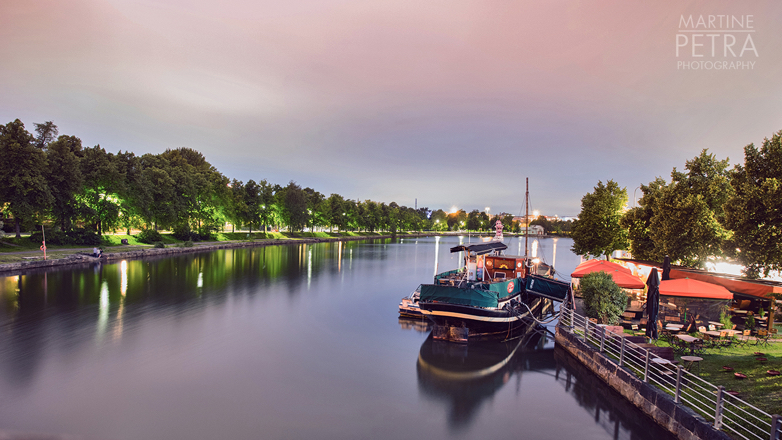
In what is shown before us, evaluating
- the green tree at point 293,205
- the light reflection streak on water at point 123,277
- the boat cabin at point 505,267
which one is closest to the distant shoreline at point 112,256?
the light reflection streak on water at point 123,277

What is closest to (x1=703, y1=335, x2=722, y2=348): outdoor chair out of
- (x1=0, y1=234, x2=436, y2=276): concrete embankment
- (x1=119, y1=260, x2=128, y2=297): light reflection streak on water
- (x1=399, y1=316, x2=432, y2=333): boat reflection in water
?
(x1=399, y1=316, x2=432, y2=333): boat reflection in water

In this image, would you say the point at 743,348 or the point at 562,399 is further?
the point at 743,348

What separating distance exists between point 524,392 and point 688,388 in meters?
5.14

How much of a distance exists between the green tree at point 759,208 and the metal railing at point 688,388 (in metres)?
7.81

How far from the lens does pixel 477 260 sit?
1873 centimetres

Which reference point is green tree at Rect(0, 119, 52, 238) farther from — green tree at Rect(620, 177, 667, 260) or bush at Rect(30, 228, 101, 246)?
green tree at Rect(620, 177, 667, 260)

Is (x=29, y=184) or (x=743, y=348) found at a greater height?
(x=29, y=184)

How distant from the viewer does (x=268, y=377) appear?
12195 millimetres

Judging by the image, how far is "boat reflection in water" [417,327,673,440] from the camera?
31.2ft

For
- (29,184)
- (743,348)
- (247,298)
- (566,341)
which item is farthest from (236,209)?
(743,348)

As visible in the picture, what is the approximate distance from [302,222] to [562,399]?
3447 inches

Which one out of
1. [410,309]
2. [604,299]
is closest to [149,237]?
[410,309]

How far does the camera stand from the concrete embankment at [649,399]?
728cm

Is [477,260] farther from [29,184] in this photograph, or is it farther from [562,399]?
[29,184]
